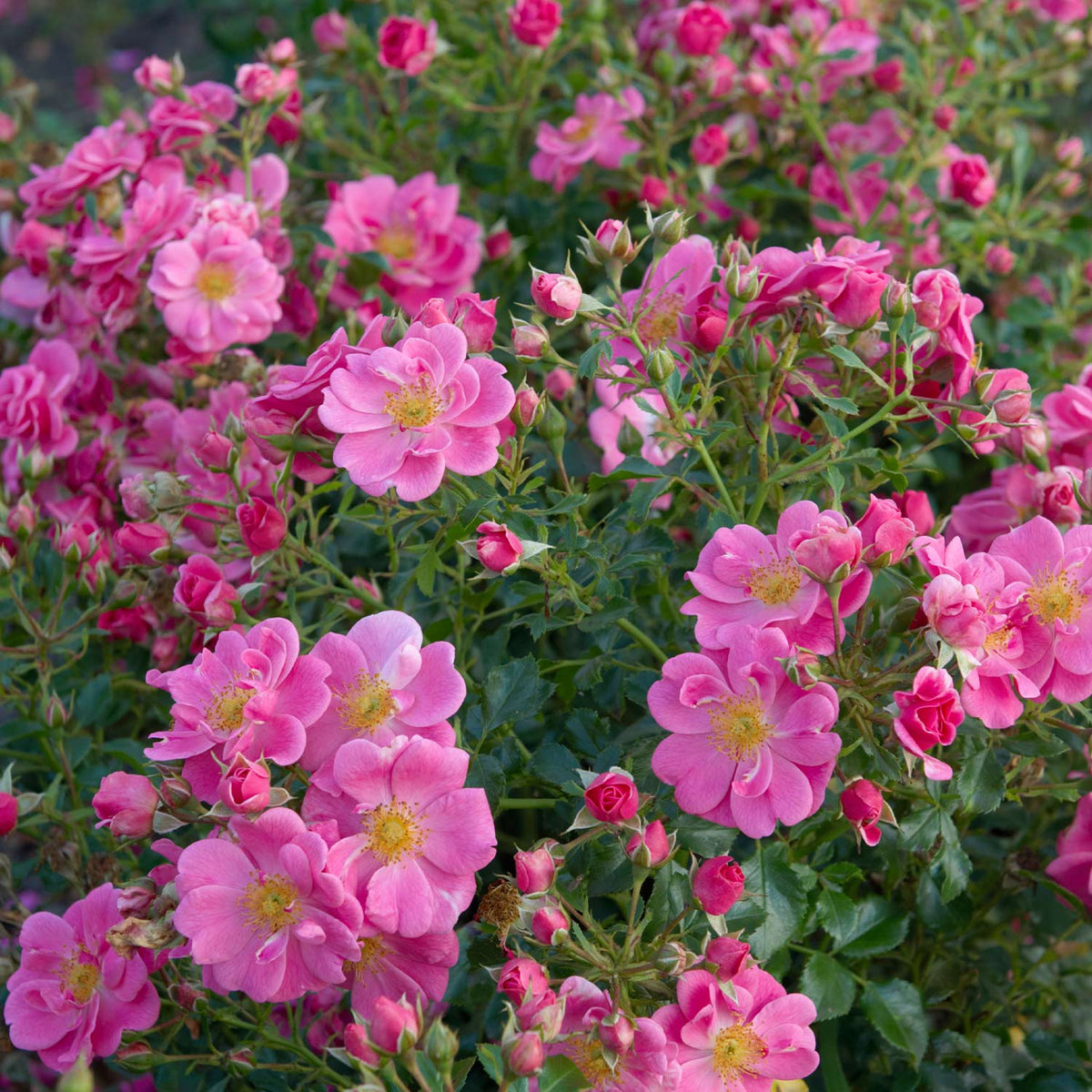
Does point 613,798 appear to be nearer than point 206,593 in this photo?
Yes

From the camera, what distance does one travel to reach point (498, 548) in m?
1.32

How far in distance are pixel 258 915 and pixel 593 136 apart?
1756 mm

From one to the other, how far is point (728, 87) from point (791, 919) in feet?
5.67

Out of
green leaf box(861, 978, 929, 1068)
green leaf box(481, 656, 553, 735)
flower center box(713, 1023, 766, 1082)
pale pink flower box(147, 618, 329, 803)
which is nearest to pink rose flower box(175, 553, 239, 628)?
pale pink flower box(147, 618, 329, 803)

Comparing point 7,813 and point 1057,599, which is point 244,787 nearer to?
point 7,813

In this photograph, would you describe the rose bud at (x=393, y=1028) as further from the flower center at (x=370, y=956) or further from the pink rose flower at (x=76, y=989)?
the pink rose flower at (x=76, y=989)

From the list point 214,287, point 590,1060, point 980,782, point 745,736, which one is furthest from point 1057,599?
point 214,287

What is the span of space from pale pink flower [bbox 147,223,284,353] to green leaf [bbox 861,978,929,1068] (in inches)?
58.0

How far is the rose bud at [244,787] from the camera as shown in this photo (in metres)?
1.22

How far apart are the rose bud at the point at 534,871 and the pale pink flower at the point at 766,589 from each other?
299 millimetres

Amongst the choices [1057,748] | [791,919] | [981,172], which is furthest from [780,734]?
[981,172]

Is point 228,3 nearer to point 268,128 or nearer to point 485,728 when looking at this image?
point 268,128

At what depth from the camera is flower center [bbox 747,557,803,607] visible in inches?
53.5

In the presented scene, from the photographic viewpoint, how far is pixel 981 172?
225 cm
